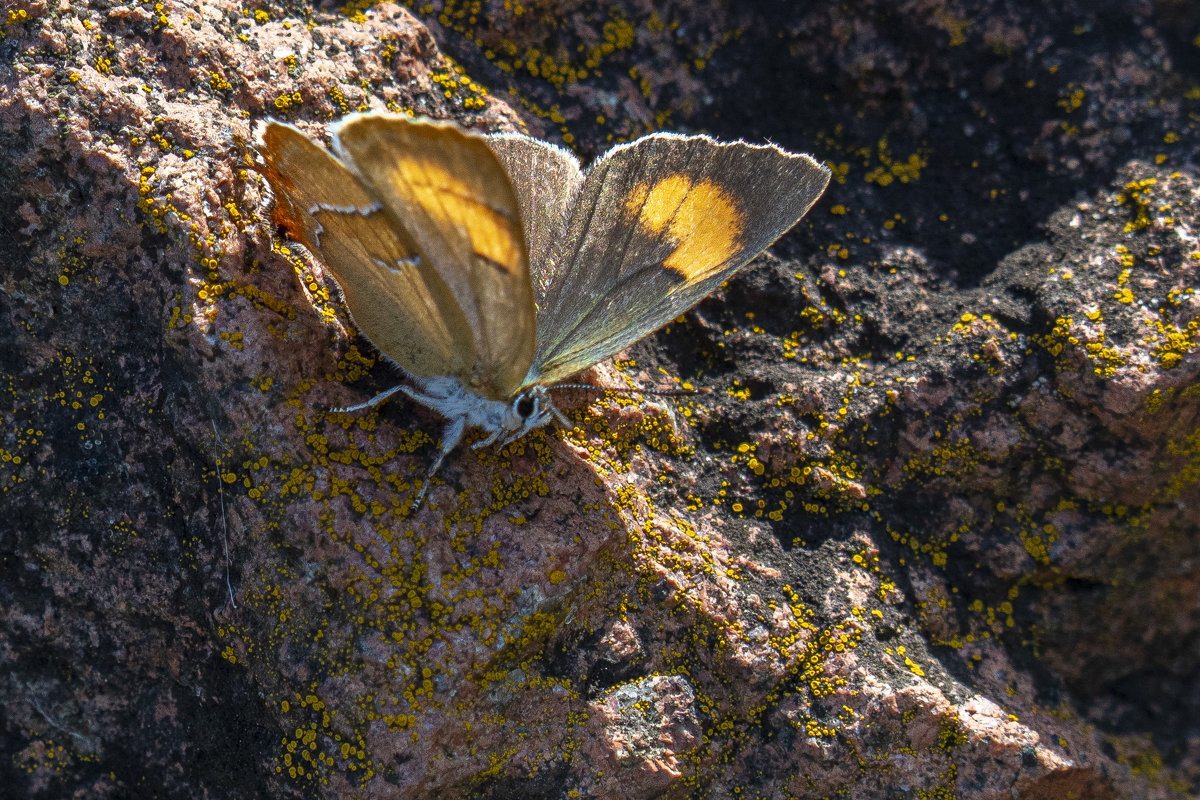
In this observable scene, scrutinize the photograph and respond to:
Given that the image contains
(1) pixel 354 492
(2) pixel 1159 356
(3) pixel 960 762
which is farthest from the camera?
(2) pixel 1159 356

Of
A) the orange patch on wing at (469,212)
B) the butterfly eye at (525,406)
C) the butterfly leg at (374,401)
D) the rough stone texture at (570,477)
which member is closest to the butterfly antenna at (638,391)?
the rough stone texture at (570,477)

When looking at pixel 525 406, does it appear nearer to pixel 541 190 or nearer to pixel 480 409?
pixel 480 409

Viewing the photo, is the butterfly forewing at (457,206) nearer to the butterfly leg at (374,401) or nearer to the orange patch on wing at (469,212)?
the orange patch on wing at (469,212)

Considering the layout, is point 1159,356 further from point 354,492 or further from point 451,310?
point 354,492

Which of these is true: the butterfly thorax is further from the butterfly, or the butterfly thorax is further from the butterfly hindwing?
the butterfly hindwing

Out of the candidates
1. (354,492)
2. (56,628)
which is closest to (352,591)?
(354,492)

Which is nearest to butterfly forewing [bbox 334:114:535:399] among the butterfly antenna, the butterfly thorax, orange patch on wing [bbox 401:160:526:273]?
orange patch on wing [bbox 401:160:526:273]
